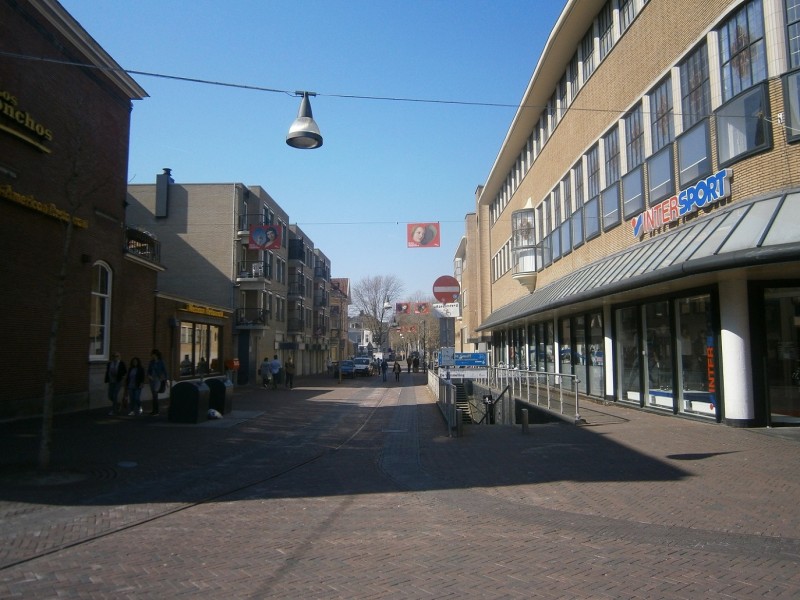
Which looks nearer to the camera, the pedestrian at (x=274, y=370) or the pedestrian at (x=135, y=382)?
the pedestrian at (x=135, y=382)

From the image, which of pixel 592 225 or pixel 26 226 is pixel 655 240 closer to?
pixel 592 225

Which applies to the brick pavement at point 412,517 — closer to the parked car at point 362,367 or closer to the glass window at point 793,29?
the glass window at point 793,29

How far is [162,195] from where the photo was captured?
39969mm

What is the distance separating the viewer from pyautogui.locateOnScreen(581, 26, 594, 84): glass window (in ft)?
68.2

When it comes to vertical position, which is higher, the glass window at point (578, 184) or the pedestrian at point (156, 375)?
the glass window at point (578, 184)

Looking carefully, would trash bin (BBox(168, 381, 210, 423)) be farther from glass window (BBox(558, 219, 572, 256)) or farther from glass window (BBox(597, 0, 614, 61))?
glass window (BBox(597, 0, 614, 61))

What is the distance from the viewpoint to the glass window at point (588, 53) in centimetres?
2080

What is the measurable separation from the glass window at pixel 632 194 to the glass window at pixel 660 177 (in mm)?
479

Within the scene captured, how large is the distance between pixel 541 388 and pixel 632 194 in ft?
18.6

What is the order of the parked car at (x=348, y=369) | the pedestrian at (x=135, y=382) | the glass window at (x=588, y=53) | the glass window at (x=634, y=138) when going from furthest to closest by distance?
the parked car at (x=348, y=369) < the glass window at (x=588, y=53) < the glass window at (x=634, y=138) < the pedestrian at (x=135, y=382)

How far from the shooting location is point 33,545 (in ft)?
19.7

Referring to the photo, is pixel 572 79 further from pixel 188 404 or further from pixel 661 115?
pixel 188 404

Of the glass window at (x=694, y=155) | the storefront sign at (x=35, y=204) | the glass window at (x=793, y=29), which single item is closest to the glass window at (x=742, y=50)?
the glass window at (x=793, y=29)

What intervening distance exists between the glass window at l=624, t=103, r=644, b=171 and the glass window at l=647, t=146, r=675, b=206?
886 millimetres
